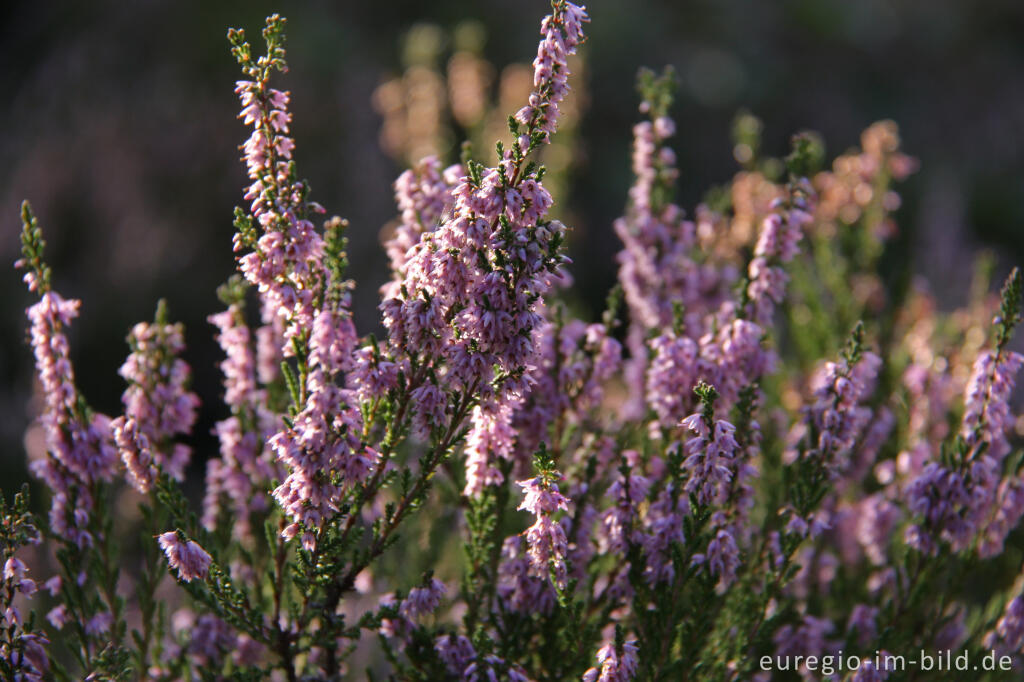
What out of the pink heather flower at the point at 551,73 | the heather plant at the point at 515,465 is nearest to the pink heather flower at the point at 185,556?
the heather plant at the point at 515,465

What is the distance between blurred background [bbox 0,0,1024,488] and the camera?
32.2 feet

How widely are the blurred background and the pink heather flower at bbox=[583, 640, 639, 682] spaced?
13.3ft

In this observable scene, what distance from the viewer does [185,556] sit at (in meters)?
2.82

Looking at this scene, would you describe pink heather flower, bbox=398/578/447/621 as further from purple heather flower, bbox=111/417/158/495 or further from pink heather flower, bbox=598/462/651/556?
purple heather flower, bbox=111/417/158/495

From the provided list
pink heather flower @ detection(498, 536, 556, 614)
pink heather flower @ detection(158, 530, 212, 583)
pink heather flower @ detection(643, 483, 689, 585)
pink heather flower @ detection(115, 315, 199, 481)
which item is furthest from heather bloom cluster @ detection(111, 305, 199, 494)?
pink heather flower @ detection(643, 483, 689, 585)

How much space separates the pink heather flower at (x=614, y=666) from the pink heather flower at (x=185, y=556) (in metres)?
1.33

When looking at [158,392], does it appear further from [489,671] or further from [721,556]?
[721,556]

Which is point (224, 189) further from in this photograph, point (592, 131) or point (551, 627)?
point (551, 627)

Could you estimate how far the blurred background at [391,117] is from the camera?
9820 mm

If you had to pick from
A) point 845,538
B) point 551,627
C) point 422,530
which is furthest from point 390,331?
point 845,538

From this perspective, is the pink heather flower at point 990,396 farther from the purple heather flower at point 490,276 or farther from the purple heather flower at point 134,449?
the purple heather flower at point 134,449

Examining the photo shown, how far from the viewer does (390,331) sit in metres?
2.81

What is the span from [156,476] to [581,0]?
16.1m

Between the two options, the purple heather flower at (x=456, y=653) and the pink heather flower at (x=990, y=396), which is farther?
the pink heather flower at (x=990, y=396)
